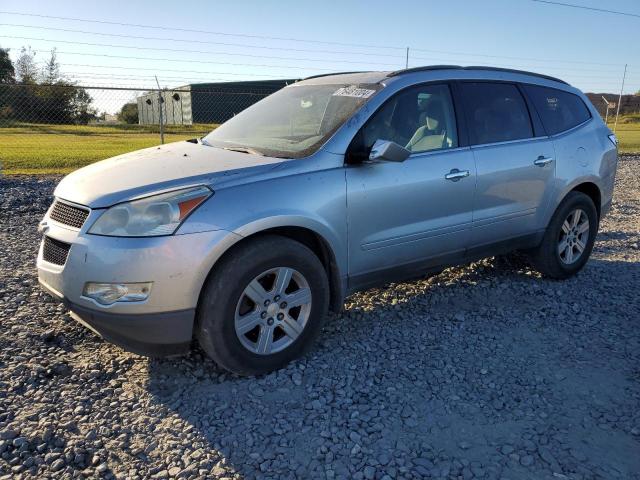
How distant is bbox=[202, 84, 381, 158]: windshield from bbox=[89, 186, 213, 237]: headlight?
33.7 inches

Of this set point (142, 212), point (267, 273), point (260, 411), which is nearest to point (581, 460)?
point (260, 411)

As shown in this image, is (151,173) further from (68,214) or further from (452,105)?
(452,105)

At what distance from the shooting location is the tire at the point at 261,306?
3.11m

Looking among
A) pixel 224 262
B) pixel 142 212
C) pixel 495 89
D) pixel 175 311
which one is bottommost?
pixel 175 311

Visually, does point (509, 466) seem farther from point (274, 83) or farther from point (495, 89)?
point (274, 83)

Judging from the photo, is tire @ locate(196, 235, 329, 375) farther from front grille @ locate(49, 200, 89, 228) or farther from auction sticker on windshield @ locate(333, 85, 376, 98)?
auction sticker on windshield @ locate(333, 85, 376, 98)

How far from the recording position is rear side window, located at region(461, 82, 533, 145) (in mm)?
4422

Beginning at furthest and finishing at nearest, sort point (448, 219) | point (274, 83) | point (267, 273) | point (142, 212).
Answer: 1. point (274, 83)
2. point (448, 219)
3. point (267, 273)
4. point (142, 212)

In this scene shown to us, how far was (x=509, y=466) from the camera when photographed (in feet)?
8.56

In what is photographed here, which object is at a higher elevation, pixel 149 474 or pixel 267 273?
pixel 267 273

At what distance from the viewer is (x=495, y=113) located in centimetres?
462

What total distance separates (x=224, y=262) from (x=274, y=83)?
1434 inches

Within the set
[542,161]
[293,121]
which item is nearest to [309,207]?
[293,121]

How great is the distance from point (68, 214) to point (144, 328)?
869mm
